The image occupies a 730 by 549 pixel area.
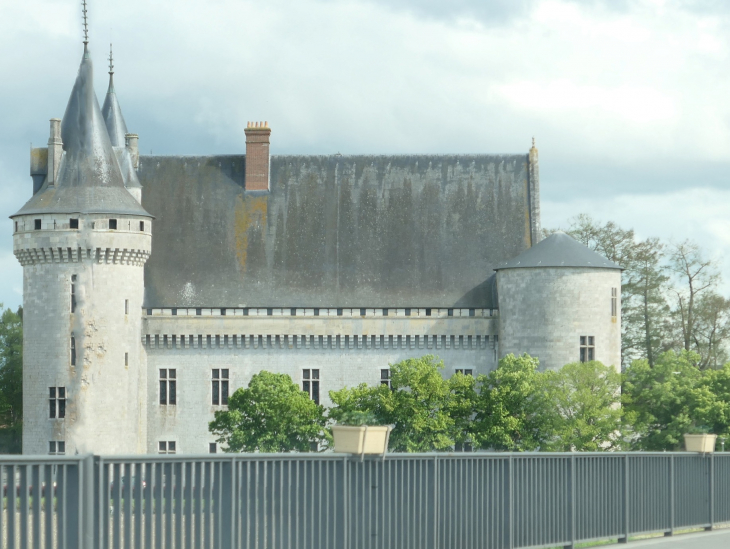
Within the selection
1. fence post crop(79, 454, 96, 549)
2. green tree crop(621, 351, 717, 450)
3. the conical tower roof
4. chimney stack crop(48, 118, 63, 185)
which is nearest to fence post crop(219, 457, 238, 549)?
fence post crop(79, 454, 96, 549)

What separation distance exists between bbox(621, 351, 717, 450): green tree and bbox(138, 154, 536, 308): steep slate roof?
726 centimetres

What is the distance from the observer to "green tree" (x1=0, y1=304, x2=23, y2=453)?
6031 cm

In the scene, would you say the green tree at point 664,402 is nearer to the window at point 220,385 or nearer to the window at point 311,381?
the window at point 311,381

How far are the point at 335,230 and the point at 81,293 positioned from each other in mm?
11006

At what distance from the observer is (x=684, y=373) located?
153 ft

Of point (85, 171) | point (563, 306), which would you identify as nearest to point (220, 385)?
point (85, 171)

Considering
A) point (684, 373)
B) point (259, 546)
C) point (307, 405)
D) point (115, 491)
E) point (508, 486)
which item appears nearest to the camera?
point (115, 491)

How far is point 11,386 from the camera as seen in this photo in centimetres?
6325

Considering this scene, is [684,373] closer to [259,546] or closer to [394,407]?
[394,407]

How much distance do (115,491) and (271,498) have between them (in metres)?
2.55

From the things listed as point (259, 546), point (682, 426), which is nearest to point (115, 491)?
point (259, 546)

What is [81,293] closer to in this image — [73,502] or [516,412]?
[516,412]

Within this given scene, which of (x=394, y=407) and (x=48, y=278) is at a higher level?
(x=48, y=278)

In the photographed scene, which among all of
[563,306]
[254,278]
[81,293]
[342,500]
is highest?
[254,278]
